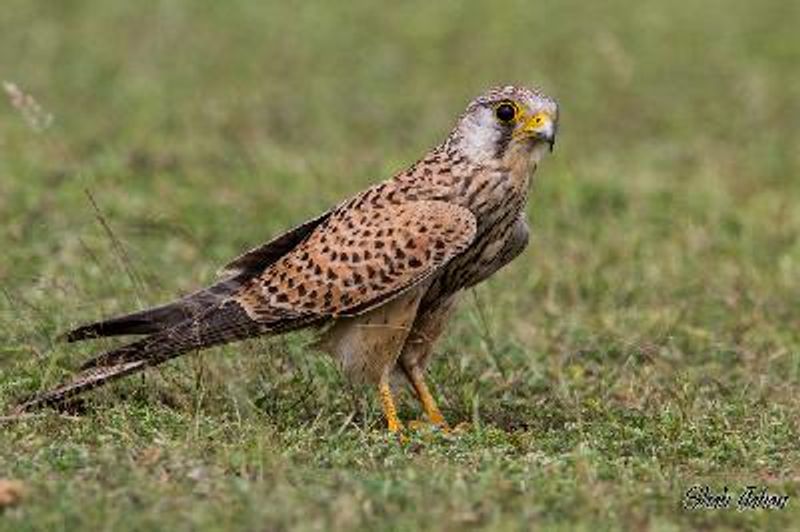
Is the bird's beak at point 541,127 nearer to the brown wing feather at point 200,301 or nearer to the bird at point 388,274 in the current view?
the bird at point 388,274

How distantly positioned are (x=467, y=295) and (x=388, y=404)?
1.86 meters

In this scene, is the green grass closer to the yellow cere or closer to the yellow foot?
the yellow foot

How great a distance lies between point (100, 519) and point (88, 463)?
1.57ft

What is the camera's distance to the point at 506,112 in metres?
6.21

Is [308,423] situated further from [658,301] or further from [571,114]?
[571,114]

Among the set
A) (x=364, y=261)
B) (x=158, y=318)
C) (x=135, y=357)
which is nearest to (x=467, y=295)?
(x=364, y=261)

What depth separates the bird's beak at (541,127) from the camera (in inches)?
241

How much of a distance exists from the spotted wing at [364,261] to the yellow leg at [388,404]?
0.29 meters

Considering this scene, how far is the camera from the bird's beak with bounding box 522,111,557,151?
6.11 m

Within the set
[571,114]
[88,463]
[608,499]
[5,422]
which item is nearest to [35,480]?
→ [88,463]

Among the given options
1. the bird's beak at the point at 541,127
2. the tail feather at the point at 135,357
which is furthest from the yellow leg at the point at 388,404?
the bird's beak at the point at 541,127

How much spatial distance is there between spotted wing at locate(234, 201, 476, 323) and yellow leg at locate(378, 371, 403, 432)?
0.29 meters
